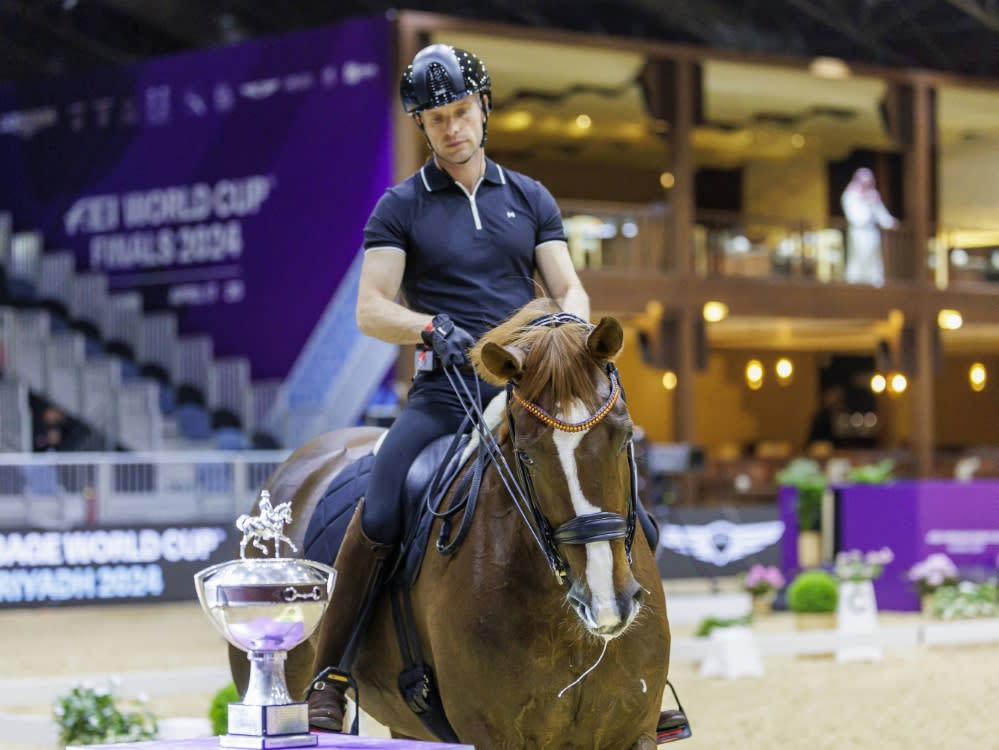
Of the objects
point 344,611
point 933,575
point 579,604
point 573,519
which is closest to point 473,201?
point 344,611

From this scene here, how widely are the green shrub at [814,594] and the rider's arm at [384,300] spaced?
11.4m

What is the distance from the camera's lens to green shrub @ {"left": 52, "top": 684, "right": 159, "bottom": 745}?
24.5 ft

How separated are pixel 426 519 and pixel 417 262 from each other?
0.76 m

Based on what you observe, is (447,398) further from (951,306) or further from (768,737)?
(951,306)

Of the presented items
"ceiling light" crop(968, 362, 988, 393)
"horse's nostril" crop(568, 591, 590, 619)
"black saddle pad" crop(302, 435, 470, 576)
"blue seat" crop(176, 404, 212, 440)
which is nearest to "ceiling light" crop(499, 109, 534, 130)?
"blue seat" crop(176, 404, 212, 440)

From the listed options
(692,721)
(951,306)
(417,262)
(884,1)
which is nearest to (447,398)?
(417,262)

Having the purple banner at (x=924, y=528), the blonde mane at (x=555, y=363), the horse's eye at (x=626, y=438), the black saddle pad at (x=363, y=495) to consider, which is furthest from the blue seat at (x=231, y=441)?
the horse's eye at (x=626, y=438)

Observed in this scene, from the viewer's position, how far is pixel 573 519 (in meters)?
3.50

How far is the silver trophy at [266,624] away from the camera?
3.13m

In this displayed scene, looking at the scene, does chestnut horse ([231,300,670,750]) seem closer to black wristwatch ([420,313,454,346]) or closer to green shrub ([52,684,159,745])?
black wristwatch ([420,313,454,346])

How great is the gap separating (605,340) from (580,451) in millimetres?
276

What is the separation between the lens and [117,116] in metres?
25.3

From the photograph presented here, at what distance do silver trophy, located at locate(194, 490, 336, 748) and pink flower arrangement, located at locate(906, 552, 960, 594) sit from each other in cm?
1280

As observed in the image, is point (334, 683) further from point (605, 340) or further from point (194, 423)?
point (194, 423)
